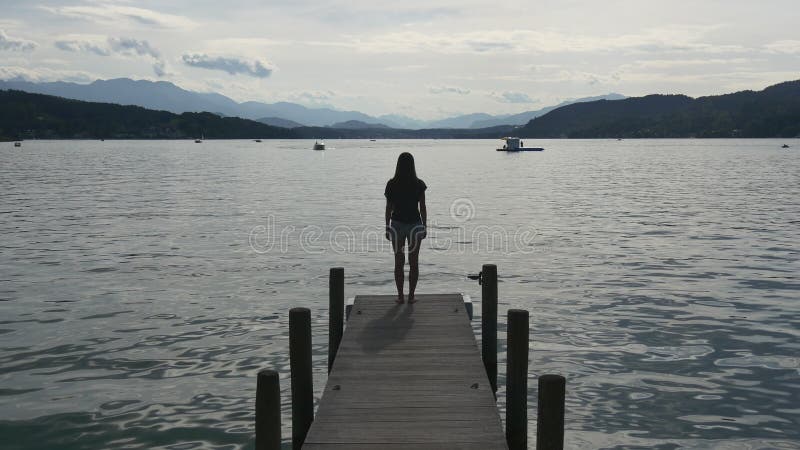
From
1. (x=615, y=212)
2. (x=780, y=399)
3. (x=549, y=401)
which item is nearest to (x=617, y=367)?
(x=780, y=399)

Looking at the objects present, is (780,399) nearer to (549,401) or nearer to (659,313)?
(659,313)

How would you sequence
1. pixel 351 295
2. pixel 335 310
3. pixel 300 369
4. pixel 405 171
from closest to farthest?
1. pixel 300 369
2. pixel 335 310
3. pixel 405 171
4. pixel 351 295

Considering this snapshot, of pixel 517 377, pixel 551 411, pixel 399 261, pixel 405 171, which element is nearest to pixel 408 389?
pixel 517 377

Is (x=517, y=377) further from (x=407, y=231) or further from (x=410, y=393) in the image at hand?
(x=407, y=231)

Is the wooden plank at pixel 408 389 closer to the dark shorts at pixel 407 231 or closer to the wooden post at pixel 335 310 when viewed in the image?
the wooden post at pixel 335 310

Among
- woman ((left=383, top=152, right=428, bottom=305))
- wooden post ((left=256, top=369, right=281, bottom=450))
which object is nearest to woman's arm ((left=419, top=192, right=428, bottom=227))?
woman ((left=383, top=152, right=428, bottom=305))

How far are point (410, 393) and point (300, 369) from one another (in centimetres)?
132

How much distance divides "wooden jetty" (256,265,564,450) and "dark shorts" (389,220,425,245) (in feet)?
5.04

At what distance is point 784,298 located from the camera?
57.6 feet

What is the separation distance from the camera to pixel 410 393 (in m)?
8.20

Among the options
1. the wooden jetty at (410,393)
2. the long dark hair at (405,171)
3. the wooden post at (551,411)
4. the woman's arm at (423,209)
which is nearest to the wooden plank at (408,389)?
the wooden jetty at (410,393)

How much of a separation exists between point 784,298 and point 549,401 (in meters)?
14.4

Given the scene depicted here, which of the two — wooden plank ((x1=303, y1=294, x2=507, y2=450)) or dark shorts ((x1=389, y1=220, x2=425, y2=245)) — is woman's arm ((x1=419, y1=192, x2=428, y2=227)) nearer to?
dark shorts ((x1=389, y1=220, x2=425, y2=245))

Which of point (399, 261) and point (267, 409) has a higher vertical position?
point (399, 261)
